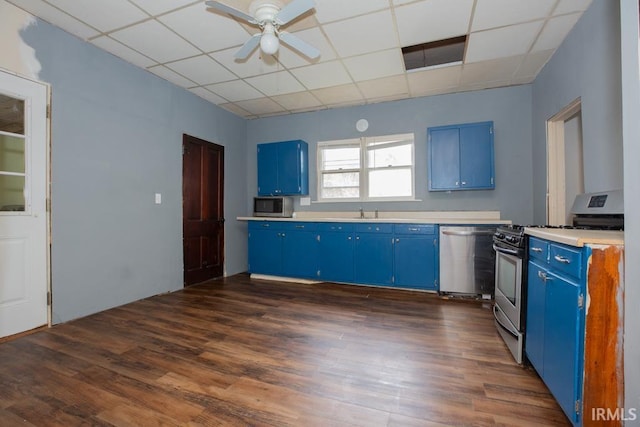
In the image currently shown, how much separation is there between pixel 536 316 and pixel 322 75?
3.35 metres

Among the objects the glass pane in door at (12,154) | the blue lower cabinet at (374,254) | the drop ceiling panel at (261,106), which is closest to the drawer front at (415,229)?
the blue lower cabinet at (374,254)

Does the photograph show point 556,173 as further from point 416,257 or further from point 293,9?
point 293,9

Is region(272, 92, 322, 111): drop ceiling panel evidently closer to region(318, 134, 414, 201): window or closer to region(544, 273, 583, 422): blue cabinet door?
region(318, 134, 414, 201): window

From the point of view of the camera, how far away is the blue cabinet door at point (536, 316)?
1717mm

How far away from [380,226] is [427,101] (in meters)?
2.09

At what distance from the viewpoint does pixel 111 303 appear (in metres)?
3.21

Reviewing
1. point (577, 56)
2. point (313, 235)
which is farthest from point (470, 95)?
point (313, 235)

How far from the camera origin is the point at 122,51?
10.4 feet

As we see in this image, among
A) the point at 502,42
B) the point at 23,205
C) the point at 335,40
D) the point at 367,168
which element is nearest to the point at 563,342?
the point at 502,42

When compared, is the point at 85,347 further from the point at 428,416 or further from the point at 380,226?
the point at 380,226

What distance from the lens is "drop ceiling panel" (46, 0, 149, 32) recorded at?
7.98ft

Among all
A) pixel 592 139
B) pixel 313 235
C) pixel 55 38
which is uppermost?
pixel 55 38

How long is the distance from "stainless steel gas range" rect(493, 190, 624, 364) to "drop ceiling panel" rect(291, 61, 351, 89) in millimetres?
2580

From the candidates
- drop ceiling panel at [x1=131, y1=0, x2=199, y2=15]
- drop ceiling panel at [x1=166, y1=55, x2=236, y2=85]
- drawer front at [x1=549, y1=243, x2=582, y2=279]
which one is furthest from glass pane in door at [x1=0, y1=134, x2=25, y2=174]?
drawer front at [x1=549, y1=243, x2=582, y2=279]
